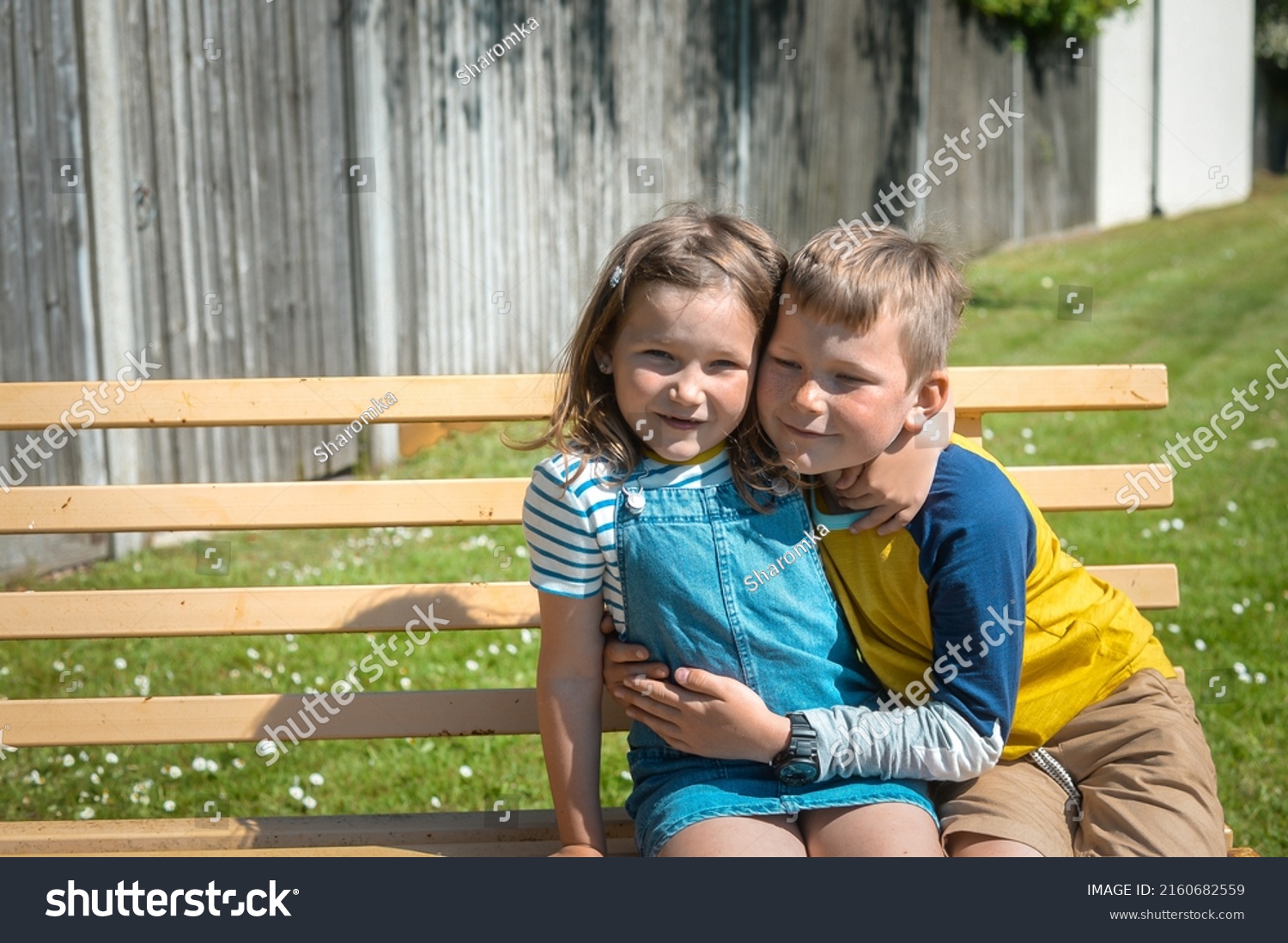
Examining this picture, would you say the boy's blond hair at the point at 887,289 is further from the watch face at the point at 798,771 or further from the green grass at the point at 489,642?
the green grass at the point at 489,642

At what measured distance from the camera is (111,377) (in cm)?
500

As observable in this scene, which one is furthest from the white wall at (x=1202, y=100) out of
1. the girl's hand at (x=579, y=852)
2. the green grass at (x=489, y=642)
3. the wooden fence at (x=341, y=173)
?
the girl's hand at (x=579, y=852)

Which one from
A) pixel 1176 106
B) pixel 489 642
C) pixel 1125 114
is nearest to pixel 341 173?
pixel 489 642

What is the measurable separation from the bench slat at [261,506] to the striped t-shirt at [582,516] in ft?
1.74

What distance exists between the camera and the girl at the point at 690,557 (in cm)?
206

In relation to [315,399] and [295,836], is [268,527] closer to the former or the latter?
[315,399]

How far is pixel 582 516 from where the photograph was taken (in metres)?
2.12

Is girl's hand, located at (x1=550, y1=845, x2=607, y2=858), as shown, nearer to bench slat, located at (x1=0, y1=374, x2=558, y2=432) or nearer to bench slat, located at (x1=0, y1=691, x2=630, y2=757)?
bench slat, located at (x1=0, y1=691, x2=630, y2=757)

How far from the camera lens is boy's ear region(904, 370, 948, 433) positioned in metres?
2.13

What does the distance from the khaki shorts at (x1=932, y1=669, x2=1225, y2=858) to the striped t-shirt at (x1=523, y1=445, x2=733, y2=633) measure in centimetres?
70

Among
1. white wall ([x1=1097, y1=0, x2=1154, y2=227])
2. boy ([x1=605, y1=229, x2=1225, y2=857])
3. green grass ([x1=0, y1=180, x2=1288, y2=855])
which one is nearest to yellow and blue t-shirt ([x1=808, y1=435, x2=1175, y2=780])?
boy ([x1=605, y1=229, x2=1225, y2=857])

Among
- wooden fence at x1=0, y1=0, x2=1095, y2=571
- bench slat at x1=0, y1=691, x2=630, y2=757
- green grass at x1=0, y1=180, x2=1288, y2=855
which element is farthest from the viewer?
wooden fence at x1=0, y1=0, x2=1095, y2=571

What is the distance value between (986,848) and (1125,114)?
1541 cm

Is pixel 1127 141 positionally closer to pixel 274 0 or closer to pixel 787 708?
pixel 274 0
